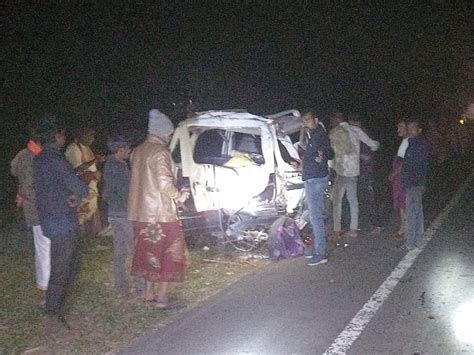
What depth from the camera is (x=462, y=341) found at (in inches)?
233

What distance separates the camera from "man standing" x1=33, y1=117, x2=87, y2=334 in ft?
19.7

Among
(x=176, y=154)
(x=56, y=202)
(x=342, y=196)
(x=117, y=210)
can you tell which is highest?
(x=176, y=154)

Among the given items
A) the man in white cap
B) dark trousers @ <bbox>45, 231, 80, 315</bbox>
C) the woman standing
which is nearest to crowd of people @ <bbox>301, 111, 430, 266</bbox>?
the man in white cap

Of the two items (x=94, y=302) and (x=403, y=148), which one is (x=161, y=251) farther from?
(x=403, y=148)

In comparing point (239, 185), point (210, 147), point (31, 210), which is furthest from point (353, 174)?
point (31, 210)

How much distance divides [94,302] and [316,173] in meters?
3.27

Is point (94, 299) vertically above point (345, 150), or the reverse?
point (345, 150)

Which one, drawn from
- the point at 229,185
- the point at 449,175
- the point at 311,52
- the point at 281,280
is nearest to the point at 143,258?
the point at 281,280

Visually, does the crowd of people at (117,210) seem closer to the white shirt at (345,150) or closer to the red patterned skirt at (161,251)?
the red patterned skirt at (161,251)

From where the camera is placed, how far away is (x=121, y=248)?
7.47m

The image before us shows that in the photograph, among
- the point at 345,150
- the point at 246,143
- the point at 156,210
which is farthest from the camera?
the point at 345,150

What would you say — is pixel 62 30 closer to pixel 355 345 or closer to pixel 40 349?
pixel 40 349

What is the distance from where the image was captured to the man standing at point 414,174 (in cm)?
955

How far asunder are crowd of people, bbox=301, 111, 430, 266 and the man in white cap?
2.58m
